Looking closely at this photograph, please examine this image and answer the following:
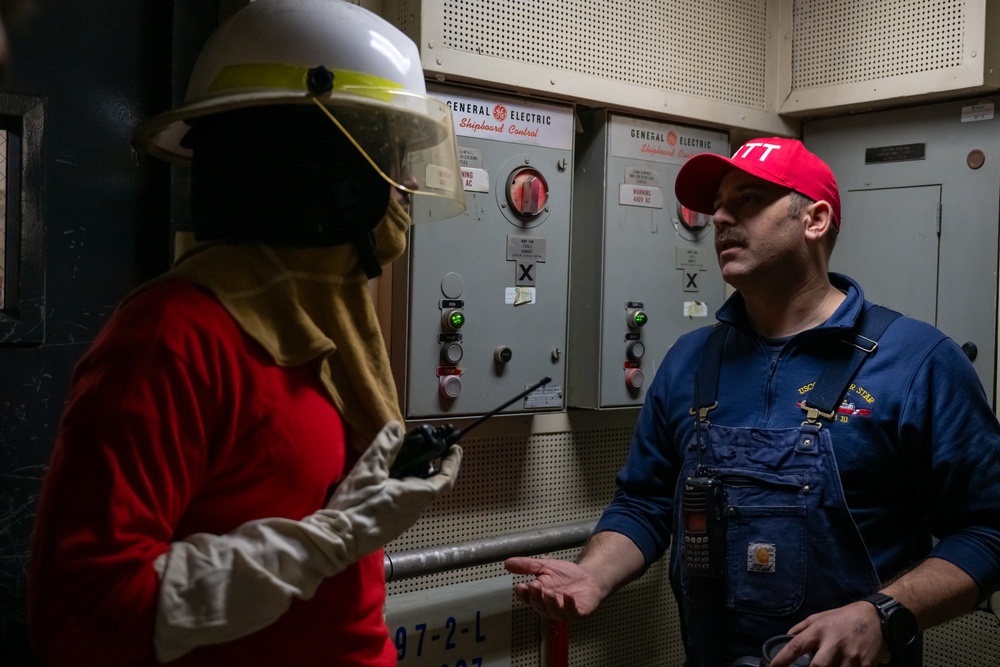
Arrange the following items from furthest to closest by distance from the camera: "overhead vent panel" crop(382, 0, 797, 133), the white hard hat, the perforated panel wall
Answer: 1. the perforated panel wall
2. "overhead vent panel" crop(382, 0, 797, 133)
3. the white hard hat

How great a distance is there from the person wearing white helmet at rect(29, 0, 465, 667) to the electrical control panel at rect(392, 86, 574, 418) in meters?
1.10

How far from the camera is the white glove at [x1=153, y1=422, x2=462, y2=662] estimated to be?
110cm

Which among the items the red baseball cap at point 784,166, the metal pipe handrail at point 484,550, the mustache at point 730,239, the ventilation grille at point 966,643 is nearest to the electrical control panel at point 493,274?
the metal pipe handrail at point 484,550

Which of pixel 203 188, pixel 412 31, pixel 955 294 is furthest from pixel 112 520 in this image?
pixel 955 294

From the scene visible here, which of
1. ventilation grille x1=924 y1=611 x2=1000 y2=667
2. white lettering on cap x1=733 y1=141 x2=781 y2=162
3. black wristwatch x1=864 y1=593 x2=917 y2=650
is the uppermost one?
white lettering on cap x1=733 y1=141 x2=781 y2=162

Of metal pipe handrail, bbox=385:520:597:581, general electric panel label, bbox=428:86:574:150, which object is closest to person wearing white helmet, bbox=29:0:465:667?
general electric panel label, bbox=428:86:574:150

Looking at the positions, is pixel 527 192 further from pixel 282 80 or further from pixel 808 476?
pixel 282 80

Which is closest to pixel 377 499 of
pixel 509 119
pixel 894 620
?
pixel 894 620

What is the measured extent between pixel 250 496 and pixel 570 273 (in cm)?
208

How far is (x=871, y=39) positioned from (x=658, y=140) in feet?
2.94

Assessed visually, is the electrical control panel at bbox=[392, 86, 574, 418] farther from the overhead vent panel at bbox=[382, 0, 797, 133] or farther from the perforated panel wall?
the perforated panel wall

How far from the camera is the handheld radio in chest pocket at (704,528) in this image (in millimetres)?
2100

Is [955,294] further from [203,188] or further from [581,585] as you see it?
[203,188]

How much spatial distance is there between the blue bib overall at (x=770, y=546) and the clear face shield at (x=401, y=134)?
3.24 feet
